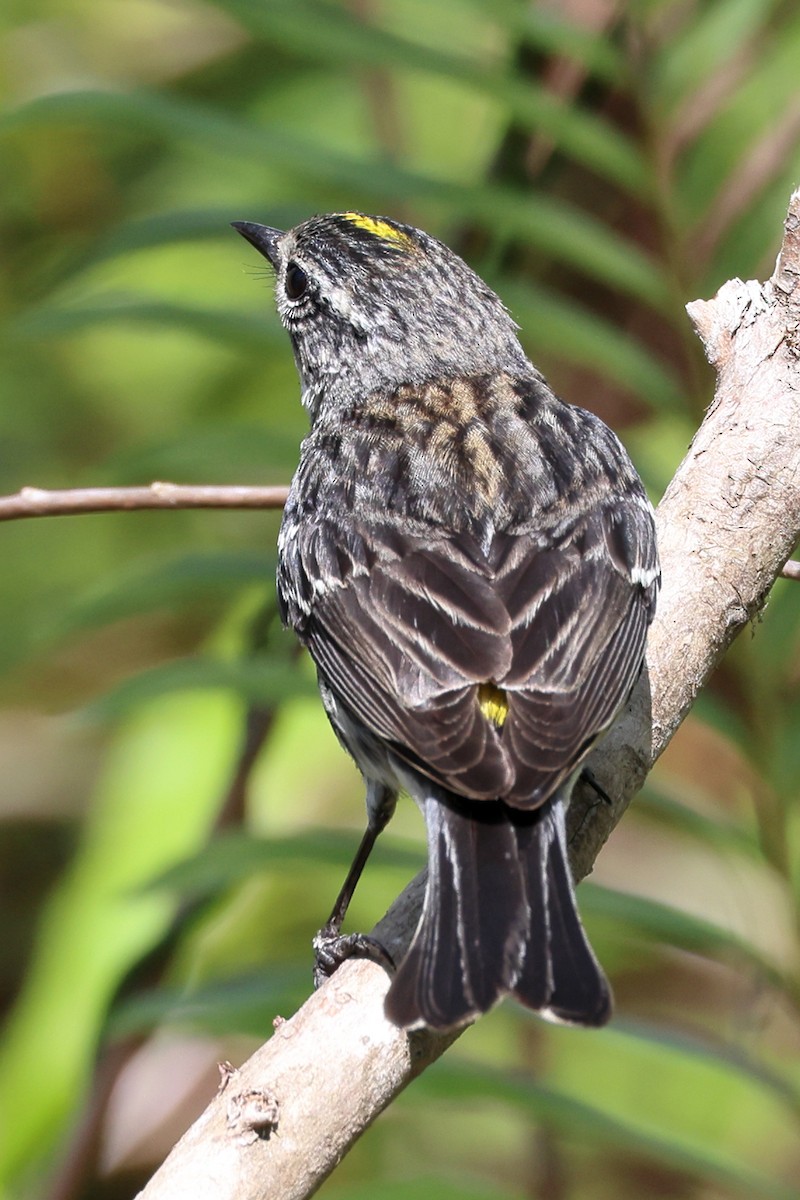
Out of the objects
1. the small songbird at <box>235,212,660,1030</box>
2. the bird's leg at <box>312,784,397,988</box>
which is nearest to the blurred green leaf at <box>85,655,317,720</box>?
the small songbird at <box>235,212,660,1030</box>

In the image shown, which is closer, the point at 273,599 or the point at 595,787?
the point at 595,787

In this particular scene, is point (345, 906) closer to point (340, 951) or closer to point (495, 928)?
point (340, 951)

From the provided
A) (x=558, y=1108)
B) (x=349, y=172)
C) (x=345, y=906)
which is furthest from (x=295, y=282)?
(x=558, y=1108)

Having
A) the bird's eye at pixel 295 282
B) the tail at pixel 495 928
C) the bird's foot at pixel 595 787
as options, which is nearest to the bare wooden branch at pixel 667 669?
the bird's foot at pixel 595 787

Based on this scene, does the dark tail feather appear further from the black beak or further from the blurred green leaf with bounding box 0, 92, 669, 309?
the black beak

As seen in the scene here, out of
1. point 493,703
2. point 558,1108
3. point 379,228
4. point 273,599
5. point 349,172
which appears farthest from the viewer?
point 273,599
